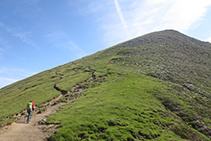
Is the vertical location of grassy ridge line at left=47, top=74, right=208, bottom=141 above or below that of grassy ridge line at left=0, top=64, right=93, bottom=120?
below

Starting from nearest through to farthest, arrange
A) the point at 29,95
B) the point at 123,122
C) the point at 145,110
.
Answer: the point at 123,122, the point at 145,110, the point at 29,95

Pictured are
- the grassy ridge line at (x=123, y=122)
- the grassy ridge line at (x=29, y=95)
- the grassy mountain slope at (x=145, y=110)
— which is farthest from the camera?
the grassy ridge line at (x=29, y=95)

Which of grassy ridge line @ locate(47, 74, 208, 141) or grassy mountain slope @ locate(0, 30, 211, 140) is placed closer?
grassy ridge line @ locate(47, 74, 208, 141)

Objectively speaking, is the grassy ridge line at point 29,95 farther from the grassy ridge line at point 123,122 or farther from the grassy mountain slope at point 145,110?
the grassy ridge line at point 123,122

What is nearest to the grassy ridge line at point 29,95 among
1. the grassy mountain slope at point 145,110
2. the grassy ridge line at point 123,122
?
the grassy mountain slope at point 145,110

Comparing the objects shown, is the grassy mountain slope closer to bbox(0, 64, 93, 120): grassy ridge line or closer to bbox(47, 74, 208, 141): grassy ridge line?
bbox(47, 74, 208, 141): grassy ridge line

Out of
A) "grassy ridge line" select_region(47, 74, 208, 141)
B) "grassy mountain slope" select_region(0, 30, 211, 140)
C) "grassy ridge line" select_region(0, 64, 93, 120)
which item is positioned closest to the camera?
"grassy ridge line" select_region(47, 74, 208, 141)

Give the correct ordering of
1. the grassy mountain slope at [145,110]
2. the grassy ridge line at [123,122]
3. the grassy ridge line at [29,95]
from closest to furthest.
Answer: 1. the grassy ridge line at [123,122]
2. the grassy mountain slope at [145,110]
3. the grassy ridge line at [29,95]

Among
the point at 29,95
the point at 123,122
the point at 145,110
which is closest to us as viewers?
the point at 123,122

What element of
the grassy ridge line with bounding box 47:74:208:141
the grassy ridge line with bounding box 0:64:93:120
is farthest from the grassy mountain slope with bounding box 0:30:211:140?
the grassy ridge line with bounding box 0:64:93:120

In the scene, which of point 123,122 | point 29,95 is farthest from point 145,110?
point 29,95

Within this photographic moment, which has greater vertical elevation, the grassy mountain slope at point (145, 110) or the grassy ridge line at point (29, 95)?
the grassy ridge line at point (29, 95)

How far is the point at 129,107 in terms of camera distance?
75.3 ft

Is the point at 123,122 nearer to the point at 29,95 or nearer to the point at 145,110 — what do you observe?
the point at 145,110
